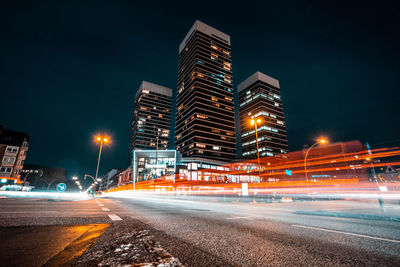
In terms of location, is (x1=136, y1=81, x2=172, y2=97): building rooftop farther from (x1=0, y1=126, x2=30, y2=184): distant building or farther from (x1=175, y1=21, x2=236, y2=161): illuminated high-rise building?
(x1=0, y1=126, x2=30, y2=184): distant building

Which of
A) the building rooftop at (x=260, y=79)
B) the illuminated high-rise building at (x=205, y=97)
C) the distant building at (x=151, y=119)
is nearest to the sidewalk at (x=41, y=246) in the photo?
the illuminated high-rise building at (x=205, y=97)

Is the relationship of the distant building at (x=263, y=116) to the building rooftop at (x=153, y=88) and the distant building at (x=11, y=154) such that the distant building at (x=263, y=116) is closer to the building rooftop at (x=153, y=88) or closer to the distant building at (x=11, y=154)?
the building rooftop at (x=153, y=88)

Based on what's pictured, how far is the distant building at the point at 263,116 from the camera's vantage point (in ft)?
444

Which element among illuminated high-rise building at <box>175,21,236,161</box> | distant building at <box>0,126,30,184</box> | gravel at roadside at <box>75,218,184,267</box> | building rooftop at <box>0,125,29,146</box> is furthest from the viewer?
illuminated high-rise building at <box>175,21,236,161</box>

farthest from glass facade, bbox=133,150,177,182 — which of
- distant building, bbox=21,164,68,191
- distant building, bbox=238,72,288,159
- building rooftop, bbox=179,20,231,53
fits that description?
building rooftop, bbox=179,20,231,53

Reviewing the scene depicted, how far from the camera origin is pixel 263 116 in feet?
466

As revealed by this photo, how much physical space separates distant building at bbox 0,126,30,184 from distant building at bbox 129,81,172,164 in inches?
3216

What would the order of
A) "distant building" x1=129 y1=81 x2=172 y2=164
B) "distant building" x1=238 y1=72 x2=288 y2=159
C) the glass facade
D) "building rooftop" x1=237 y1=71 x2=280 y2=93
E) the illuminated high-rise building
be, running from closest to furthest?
1. the glass facade
2. the illuminated high-rise building
3. "distant building" x1=238 y1=72 x2=288 y2=159
4. "distant building" x1=129 y1=81 x2=172 y2=164
5. "building rooftop" x1=237 y1=71 x2=280 y2=93

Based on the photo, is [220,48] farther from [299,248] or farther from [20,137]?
[299,248]

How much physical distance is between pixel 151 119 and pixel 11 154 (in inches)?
3866

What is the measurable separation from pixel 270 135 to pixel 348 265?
143 meters

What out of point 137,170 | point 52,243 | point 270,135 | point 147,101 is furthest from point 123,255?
point 147,101

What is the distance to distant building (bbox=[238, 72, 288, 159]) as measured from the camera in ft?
444

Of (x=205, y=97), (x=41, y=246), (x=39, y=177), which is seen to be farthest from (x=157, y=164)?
(x=39, y=177)
